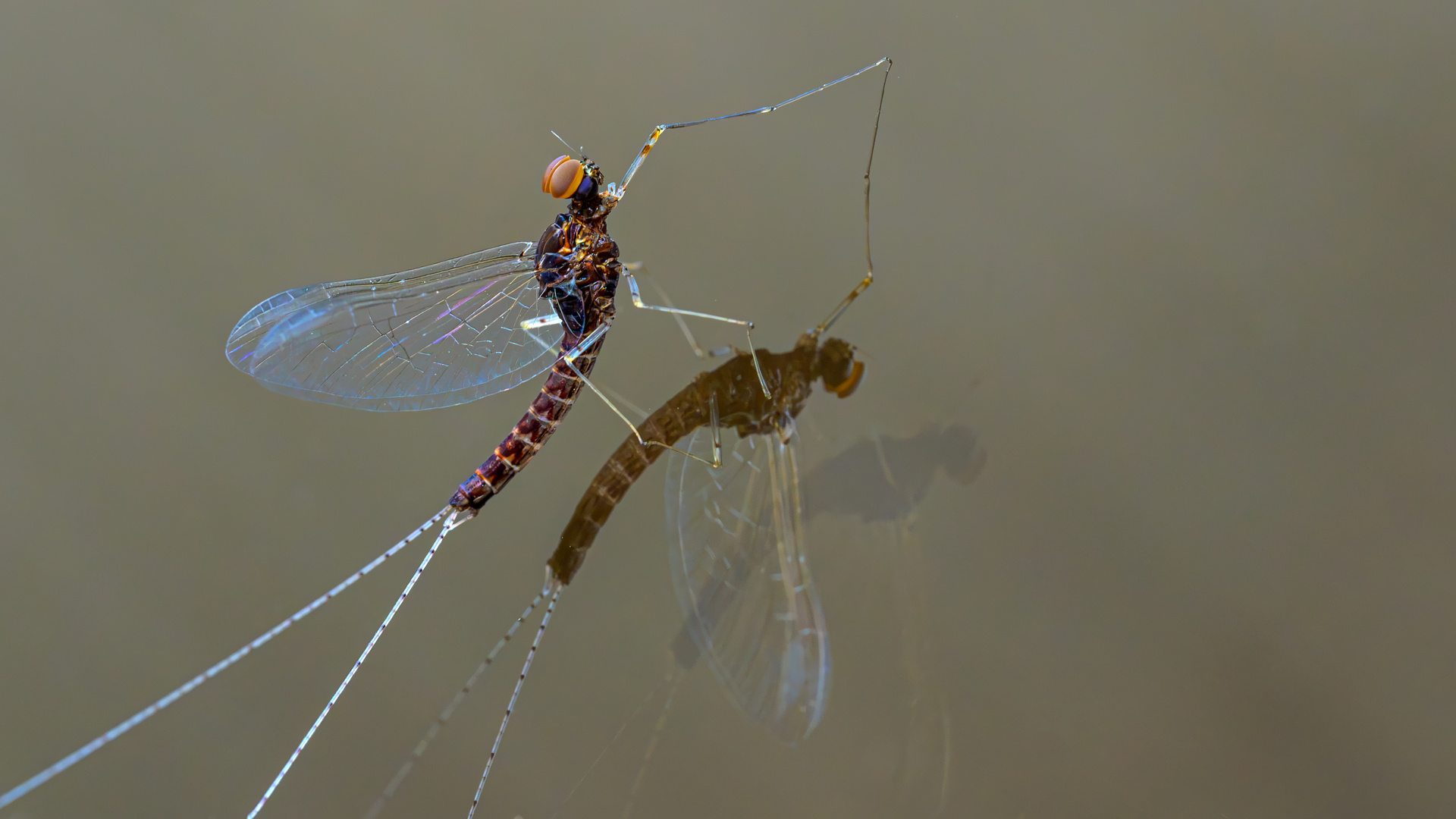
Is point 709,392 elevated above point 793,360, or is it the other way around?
point 793,360

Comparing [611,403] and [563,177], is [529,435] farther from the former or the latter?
[563,177]

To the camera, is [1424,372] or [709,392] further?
[709,392]

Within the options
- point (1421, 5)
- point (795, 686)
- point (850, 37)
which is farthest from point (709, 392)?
point (1421, 5)

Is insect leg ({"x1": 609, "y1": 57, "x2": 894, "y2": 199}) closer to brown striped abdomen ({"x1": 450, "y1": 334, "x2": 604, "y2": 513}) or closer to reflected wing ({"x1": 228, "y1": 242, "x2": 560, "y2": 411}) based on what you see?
reflected wing ({"x1": 228, "y1": 242, "x2": 560, "y2": 411})

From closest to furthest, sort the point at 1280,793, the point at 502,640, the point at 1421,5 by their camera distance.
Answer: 1. the point at 1421,5
2. the point at 1280,793
3. the point at 502,640

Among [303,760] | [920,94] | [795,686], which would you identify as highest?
[920,94]

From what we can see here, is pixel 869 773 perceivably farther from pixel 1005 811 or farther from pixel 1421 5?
pixel 1421 5

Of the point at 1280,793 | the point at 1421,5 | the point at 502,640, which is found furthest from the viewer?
the point at 502,640
